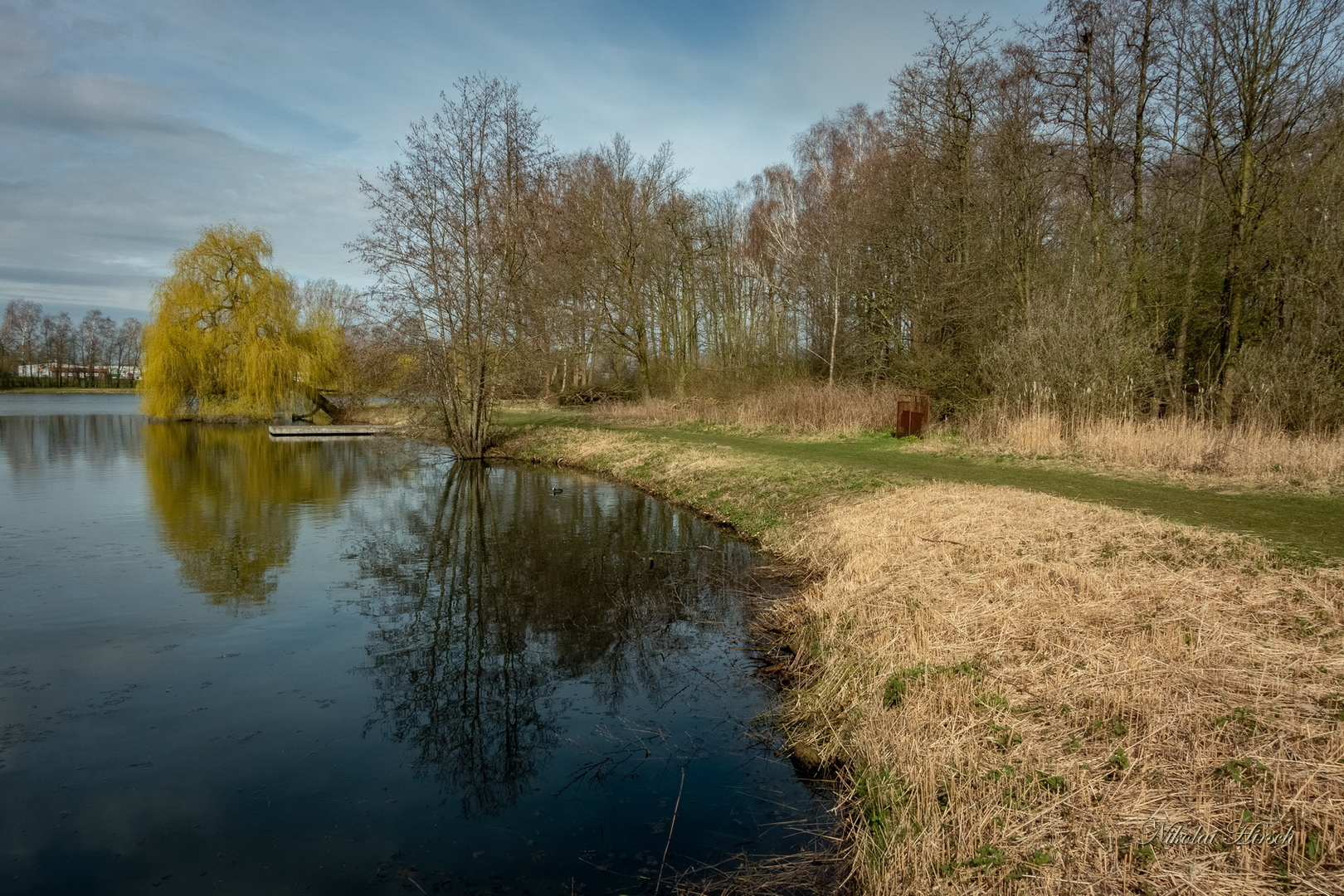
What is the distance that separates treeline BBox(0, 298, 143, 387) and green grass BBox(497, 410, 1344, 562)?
7694 centimetres

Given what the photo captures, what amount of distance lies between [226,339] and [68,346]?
58.5 m

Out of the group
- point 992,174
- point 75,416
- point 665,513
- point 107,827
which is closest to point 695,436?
point 665,513

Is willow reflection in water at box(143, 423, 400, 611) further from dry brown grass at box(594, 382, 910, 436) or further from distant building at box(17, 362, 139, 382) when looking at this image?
distant building at box(17, 362, 139, 382)

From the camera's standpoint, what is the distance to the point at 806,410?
20031 millimetres

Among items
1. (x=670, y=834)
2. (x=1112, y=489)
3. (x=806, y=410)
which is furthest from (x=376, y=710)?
(x=806, y=410)

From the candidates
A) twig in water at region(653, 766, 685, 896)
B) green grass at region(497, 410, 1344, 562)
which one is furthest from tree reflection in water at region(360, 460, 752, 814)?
green grass at region(497, 410, 1344, 562)

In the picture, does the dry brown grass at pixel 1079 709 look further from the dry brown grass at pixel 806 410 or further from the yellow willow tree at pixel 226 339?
the yellow willow tree at pixel 226 339

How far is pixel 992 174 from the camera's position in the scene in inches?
758

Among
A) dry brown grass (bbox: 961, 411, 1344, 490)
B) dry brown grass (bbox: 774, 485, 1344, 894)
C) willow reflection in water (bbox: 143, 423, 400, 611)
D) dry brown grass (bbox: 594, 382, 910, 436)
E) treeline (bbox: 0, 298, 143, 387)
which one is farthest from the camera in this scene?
treeline (bbox: 0, 298, 143, 387)

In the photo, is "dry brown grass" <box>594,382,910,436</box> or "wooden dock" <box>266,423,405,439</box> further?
"wooden dock" <box>266,423,405,439</box>

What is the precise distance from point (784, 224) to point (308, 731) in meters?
26.0

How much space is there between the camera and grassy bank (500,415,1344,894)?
133 inches

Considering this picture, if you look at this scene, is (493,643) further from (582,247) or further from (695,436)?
(582,247)

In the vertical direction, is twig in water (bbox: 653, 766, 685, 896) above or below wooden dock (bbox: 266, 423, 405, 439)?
below
